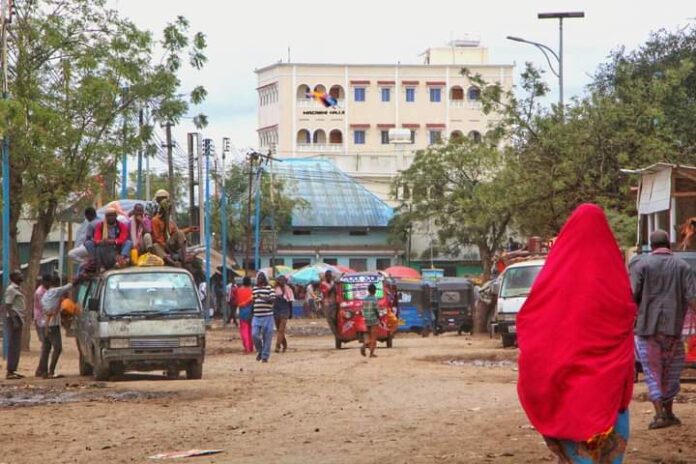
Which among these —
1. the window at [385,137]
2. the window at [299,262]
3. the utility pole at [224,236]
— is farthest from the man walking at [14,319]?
the window at [385,137]

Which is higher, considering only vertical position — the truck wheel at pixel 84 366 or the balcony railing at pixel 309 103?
the balcony railing at pixel 309 103

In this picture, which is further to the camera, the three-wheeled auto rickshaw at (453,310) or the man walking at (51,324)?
the three-wheeled auto rickshaw at (453,310)

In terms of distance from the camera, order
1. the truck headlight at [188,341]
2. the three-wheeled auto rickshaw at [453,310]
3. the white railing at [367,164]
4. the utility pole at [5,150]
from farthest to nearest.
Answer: the white railing at [367,164] < the three-wheeled auto rickshaw at [453,310] < the utility pole at [5,150] < the truck headlight at [188,341]

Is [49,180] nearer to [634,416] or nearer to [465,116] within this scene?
[634,416]

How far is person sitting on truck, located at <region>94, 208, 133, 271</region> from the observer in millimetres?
25062

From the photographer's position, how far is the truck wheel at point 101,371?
77.3 feet

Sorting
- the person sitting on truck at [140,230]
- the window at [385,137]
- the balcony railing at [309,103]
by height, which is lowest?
the person sitting on truck at [140,230]

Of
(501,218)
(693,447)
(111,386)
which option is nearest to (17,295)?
A: (111,386)

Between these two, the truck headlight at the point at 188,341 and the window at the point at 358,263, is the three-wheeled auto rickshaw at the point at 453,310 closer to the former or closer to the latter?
the truck headlight at the point at 188,341

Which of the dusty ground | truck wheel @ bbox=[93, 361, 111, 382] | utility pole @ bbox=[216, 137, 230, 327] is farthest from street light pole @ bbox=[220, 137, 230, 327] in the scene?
truck wheel @ bbox=[93, 361, 111, 382]

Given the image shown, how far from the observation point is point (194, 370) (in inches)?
952

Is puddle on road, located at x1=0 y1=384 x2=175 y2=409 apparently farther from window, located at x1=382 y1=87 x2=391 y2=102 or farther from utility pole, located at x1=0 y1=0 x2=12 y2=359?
window, located at x1=382 y1=87 x2=391 y2=102

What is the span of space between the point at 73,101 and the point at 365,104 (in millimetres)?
95349

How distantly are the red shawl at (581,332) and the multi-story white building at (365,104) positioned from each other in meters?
117
